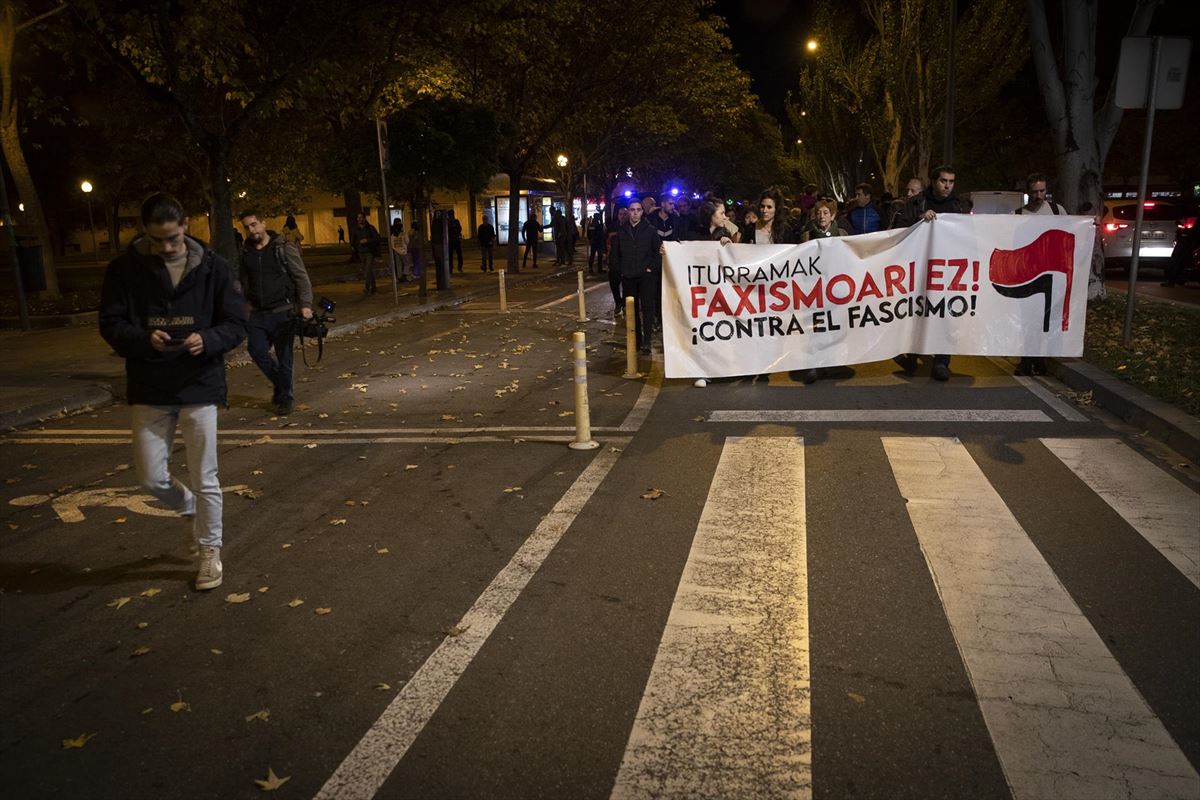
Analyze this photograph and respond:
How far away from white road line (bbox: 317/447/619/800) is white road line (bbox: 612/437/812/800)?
81cm

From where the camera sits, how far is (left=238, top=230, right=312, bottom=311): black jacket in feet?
31.1

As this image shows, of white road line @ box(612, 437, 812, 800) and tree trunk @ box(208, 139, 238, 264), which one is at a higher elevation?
tree trunk @ box(208, 139, 238, 264)

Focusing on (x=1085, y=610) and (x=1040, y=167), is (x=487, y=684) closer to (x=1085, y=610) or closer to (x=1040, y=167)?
(x=1085, y=610)

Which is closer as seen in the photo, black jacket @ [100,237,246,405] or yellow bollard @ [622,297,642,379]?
black jacket @ [100,237,246,405]

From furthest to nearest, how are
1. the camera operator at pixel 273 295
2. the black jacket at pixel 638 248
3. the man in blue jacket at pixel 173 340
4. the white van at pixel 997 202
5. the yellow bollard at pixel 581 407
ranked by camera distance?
the white van at pixel 997 202 < the black jacket at pixel 638 248 < the camera operator at pixel 273 295 < the yellow bollard at pixel 581 407 < the man in blue jacket at pixel 173 340

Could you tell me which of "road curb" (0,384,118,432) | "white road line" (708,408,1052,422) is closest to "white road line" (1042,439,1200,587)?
"white road line" (708,408,1052,422)

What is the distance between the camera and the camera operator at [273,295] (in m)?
9.47

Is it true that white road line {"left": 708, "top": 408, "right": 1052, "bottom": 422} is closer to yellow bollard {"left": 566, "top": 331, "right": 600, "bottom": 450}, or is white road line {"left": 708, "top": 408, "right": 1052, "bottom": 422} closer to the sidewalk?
yellow bollard {"left": 566, "top": 331, "right": 600, "bottom": 450}

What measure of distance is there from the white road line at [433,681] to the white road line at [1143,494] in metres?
3.38

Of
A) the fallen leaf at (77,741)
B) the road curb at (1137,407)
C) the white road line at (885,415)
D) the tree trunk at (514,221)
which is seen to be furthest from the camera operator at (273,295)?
the tree trunk at (514,221)

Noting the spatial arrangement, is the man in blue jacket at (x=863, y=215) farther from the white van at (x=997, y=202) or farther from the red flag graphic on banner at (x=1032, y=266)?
the white van at (x=997, y=202)

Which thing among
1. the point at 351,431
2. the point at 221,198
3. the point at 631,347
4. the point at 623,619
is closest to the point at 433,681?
the point at 623,619

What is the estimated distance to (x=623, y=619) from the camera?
4488mm

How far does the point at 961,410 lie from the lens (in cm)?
877
